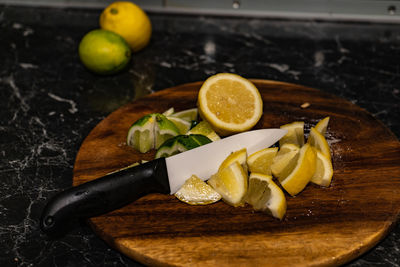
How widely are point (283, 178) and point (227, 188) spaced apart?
0.58 feet

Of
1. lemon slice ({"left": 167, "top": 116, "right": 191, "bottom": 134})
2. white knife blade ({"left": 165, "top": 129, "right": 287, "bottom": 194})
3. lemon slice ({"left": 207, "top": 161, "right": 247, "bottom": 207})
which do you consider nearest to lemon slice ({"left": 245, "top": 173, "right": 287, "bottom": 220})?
lemon slice ({"left": 207, "top": 161, "right": 247, "bottom": 207})

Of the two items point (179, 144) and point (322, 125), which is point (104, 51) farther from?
point (322, 125)

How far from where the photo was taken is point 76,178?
1438 millimetres

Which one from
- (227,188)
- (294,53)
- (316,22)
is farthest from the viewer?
(316,22)

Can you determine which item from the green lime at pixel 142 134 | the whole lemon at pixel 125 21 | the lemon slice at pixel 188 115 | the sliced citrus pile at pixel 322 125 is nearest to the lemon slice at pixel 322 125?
the sliced citrus pile at pixel 322 125

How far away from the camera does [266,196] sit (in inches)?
51.8

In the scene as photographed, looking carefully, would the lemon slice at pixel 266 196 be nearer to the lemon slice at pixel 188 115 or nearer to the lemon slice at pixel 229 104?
the lemon slice at pixel 229 104

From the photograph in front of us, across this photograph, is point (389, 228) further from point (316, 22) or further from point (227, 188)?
point (316, 22)

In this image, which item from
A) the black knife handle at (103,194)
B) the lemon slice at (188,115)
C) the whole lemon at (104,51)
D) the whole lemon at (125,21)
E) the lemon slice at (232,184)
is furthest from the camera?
the whole lemon at (125,21)

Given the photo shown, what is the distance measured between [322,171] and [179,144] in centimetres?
43

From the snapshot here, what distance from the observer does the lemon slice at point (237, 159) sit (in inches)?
55.2

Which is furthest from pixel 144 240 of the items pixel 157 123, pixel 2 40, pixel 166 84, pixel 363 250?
pixel 2 40

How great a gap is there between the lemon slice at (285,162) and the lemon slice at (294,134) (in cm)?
12

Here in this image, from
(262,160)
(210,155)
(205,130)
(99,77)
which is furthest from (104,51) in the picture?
(262,160)
